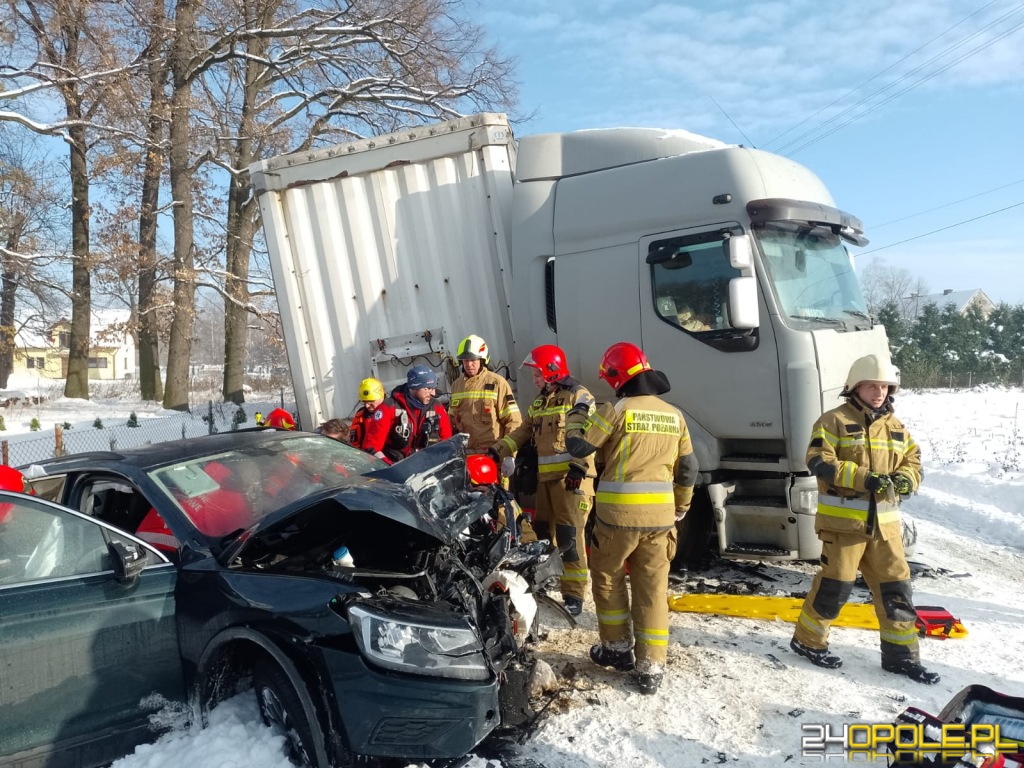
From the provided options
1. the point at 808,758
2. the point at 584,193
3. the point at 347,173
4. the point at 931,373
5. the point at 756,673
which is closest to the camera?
the point at 808,758

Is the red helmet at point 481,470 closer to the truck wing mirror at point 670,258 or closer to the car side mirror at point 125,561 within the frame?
the car side mirror at point 125,561

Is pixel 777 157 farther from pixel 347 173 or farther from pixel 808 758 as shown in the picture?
pixel 808 758

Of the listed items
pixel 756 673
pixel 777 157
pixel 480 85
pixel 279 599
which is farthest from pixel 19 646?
pixel 480 85

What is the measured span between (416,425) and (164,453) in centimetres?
248

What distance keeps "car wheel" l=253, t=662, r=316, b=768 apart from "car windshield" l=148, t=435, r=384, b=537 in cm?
70

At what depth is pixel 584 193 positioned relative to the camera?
5629 millimetres

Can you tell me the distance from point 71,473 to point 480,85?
57.2 ft

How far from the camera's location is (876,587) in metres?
3.92

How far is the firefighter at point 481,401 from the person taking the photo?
221 inches

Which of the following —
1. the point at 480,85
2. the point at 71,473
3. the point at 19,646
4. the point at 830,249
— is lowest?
the point at 19,646

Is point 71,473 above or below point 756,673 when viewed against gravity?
above

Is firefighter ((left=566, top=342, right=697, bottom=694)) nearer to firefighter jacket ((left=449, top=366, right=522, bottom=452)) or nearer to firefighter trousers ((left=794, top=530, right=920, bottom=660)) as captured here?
firefighter trousers ((left=794, top=530, right=920, bottom=660))

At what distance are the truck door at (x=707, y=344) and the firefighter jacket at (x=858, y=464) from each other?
89 centimetres

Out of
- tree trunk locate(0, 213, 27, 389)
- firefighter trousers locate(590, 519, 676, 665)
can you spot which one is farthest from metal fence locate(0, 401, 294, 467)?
firefighter trousers locate(590, 519, 676, 665)
